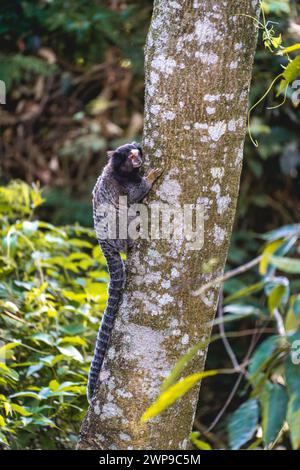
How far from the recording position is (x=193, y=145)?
2541mm

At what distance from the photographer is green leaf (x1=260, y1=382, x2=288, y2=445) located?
1.32 metres

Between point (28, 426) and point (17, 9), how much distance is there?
4.47 meters

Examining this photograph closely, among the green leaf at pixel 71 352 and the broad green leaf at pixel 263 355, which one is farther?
the green leaf at pixel 71 352

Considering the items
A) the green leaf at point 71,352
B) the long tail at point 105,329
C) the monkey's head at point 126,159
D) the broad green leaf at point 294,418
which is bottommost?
the green leaf at point 71,352


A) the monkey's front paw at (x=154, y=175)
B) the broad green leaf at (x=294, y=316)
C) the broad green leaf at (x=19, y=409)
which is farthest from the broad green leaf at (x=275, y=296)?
the broad green leaf at (x=19, y=409)

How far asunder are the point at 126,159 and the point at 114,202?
22 cm

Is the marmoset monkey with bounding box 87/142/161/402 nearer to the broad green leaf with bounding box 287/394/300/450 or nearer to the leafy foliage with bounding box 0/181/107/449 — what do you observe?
the leafy foliage with bounding box 0/181/107/449

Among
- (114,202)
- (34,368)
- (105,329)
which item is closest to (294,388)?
(105,329)

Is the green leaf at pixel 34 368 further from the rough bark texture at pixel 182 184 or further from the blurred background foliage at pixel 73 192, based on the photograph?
the rough bark texture at pixel 182 184

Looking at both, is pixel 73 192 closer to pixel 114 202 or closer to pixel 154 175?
pixel 114 202

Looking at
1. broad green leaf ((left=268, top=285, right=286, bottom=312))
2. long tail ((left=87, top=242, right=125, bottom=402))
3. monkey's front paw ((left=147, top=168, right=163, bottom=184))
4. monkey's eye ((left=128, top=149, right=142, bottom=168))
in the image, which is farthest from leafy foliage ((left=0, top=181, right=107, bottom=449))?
broad green leaf ((left=268, top=285, right=286, bottom=312))

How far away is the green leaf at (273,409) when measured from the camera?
1320 mm

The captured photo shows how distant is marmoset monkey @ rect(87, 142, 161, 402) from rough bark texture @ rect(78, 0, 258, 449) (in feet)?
0.61

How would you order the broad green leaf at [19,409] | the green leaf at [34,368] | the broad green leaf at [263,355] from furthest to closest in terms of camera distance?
1. the green leaf at [34,368]
2. the broad green leaf at [19,409]
3. the broad green leaf at [263,355]
